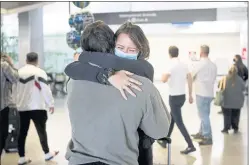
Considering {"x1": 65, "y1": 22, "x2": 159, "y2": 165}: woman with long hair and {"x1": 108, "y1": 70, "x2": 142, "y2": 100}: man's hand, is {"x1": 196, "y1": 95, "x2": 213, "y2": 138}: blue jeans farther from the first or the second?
{"x1": 108, "y1": 70, "x2": 142, "y2": 100}: man's hand

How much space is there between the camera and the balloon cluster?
15.6 ft

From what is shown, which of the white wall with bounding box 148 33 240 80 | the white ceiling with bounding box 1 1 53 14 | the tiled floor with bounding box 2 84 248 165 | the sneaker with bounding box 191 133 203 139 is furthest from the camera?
the white wall with bounding box 148 33 240 80

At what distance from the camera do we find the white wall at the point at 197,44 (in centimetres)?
1102

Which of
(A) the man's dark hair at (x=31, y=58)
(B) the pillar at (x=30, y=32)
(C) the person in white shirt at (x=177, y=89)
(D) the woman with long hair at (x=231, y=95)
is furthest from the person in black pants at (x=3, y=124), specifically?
(B) the pillar at (x=30, y=32)

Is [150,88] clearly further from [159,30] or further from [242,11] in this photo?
[159,30]

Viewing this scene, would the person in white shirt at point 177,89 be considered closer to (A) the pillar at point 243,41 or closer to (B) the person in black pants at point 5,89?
(B) the person in black pants at point 5,89

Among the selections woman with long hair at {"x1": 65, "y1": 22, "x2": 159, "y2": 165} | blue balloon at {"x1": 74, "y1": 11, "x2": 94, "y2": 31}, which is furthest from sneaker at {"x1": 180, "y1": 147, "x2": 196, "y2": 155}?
woman with long hair at {"x1": 65, "y1": 22, "x2": 159, "y2": 165}

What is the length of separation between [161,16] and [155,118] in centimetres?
730

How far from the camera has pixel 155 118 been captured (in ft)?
5.12

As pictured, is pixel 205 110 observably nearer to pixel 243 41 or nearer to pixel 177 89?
pixel 177 89

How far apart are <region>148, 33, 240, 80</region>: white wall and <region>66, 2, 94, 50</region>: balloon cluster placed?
6.20 meters

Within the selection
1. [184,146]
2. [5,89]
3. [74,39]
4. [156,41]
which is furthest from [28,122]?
[156,41]

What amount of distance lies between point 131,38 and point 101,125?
0.40 metres

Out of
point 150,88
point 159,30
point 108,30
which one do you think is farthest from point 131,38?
point 159,30
